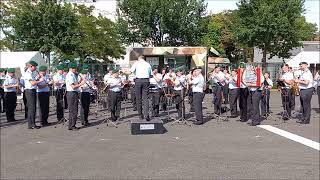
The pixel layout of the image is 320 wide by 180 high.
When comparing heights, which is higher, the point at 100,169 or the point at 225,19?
the point at 225,19

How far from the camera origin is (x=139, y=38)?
39500mm

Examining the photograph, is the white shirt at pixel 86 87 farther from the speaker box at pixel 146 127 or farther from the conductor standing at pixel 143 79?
the speaker box at pixel 146 127

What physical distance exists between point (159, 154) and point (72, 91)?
4.23m

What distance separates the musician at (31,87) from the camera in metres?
12.1

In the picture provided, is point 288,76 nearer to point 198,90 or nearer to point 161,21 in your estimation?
point 198,90

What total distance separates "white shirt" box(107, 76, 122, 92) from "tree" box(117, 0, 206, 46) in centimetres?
2463

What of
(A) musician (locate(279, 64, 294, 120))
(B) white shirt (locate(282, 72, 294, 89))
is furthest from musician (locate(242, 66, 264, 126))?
(B) white shirt (locate(282, 72, 294, 89))

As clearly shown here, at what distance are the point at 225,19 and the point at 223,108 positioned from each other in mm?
40460

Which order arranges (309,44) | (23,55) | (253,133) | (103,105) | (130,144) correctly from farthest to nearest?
(309,44) < (23,55) < (103,105) < (253,133) < (130,144)

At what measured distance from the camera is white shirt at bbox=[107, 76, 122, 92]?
13805 millimetres

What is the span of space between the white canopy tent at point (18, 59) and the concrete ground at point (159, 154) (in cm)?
1715

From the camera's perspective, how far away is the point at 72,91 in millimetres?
11836

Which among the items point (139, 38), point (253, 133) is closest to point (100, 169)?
point (253, 133)

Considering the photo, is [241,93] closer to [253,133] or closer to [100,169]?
[253,133]
